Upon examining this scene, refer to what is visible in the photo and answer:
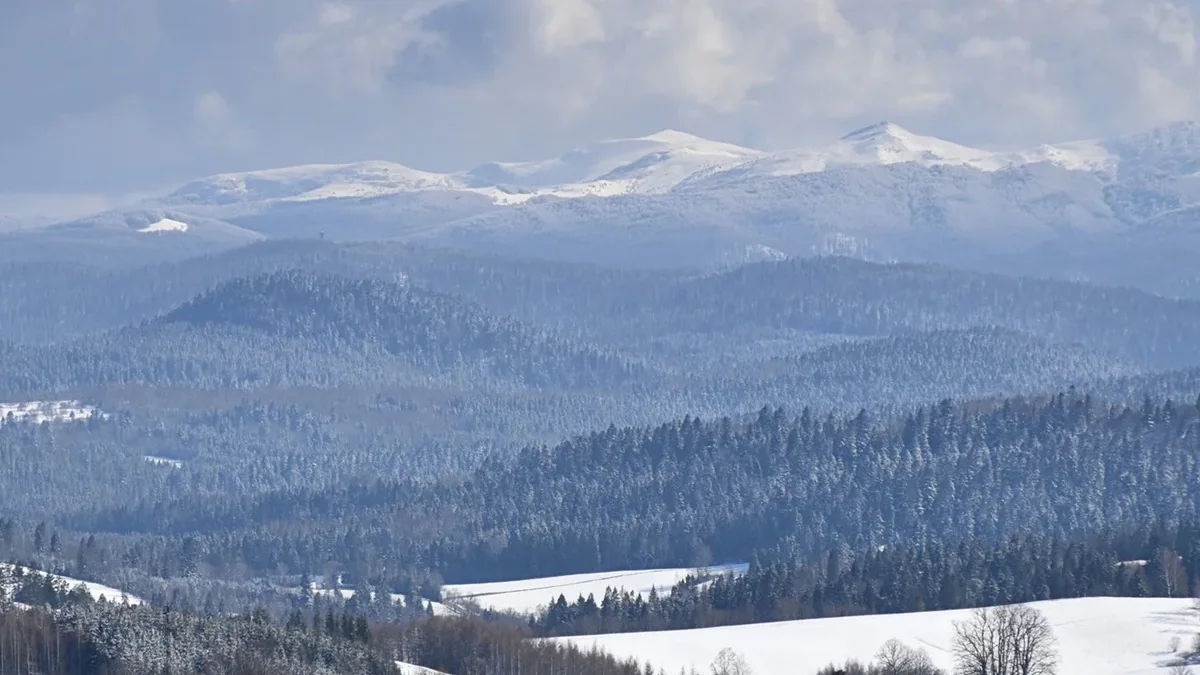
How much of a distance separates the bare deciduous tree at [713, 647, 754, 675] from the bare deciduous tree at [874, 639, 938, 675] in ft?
25.9

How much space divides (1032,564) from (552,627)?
34.5m

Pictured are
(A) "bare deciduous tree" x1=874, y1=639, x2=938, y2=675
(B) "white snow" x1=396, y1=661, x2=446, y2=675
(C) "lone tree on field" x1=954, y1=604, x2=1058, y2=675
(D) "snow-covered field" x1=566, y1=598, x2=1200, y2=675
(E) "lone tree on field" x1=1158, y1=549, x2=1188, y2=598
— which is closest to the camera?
(C) "lone tree on field" x1=954, y1=604, x2=1058, y2=675

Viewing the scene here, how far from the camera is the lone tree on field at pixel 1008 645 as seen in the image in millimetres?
145500

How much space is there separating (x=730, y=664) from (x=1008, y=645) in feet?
64.8

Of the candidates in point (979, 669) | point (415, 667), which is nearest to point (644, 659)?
point (415, 667)

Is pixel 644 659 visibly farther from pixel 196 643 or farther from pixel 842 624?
pixel 196 643

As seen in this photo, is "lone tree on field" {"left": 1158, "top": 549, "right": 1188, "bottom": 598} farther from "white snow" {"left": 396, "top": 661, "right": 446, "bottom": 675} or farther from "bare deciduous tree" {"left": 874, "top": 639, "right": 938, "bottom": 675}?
"white snow" {"left": 396, "top": 661, "right": 446, "bottom": 675}

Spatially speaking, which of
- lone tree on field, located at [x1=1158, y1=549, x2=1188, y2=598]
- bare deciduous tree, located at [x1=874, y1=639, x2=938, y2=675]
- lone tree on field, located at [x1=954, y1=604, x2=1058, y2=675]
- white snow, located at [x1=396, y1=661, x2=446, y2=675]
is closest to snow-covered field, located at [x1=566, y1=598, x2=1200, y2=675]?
bare deciduous tree, located at [x1=874, y1=639, x2=938, y2=675]

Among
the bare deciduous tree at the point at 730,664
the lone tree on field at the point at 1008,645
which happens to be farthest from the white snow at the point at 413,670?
the lone tree on field at the point at 1008,645

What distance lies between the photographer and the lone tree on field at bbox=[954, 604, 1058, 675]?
14550 cm

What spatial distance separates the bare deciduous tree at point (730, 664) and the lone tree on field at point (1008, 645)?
12.6m

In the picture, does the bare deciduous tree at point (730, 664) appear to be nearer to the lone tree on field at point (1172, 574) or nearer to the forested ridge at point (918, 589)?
the forested ridge at point (918, 589)

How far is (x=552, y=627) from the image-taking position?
191250 mm

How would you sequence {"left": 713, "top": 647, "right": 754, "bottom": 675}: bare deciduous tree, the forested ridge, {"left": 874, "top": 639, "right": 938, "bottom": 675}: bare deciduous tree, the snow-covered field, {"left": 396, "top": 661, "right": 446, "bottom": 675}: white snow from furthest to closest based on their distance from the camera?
the forested ridge → {"left": 713, "top": 647, "right": 754, "bottom": 675}: bare deciduous tree → the snow-covered field → {"left": 396, "top": 661, "right": 446, "bottom": 675}: white snow → {"left": 874, "top": 639, "right": 938, "bottom": 675}: bare deciduous tree
